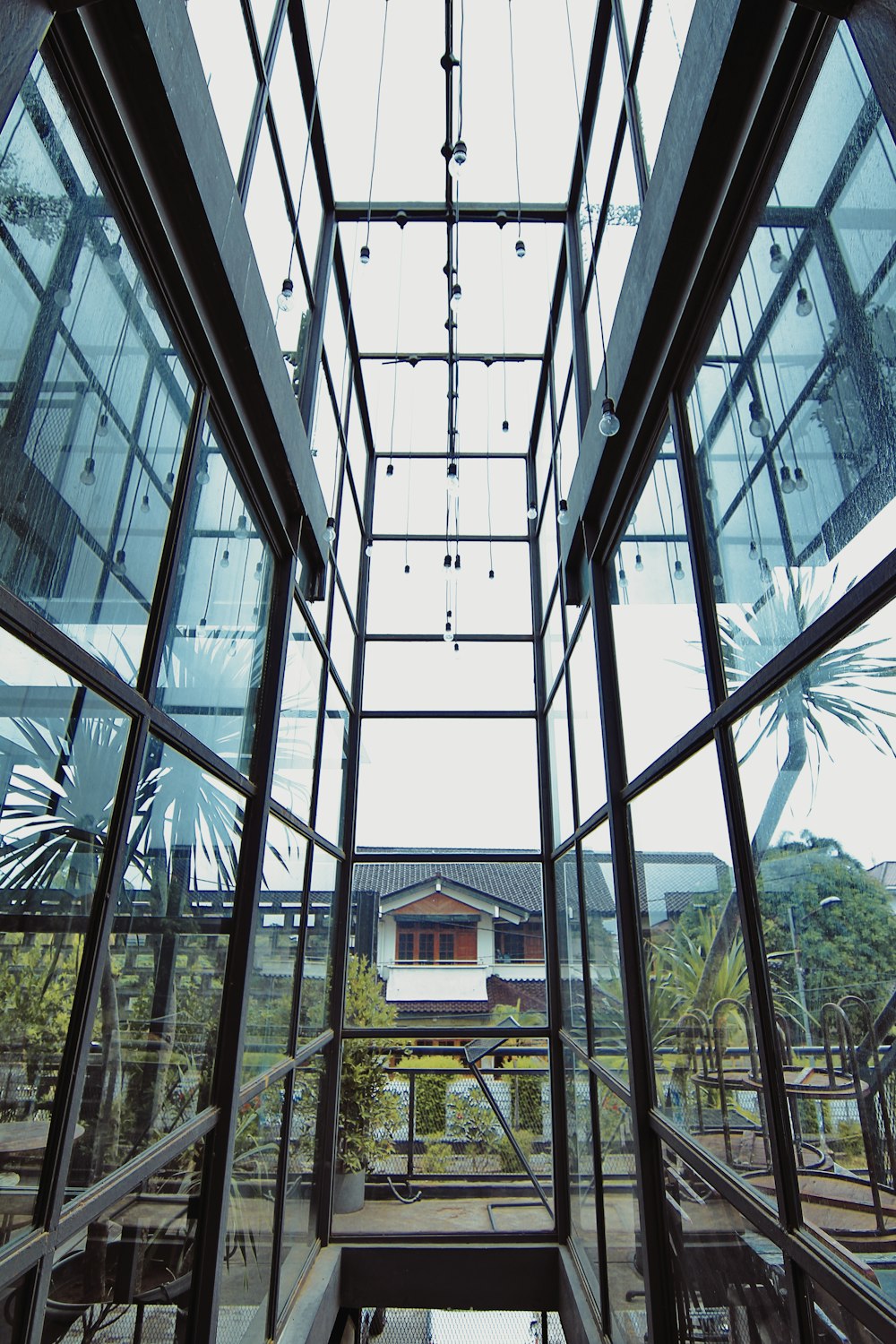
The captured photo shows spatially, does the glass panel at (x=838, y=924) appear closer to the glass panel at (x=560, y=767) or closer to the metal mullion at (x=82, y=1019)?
the metal mullion at (x=82, y=1019)

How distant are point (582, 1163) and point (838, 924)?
347 centimetres

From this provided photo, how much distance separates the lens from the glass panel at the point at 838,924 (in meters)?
1.25

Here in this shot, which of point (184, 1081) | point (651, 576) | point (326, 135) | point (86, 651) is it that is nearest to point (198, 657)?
point (86, 651)

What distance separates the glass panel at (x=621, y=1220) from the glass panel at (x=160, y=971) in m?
1.67

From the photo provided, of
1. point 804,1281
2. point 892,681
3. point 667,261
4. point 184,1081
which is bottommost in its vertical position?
point 804,1281

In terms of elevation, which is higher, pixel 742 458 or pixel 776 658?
pixel 742 458

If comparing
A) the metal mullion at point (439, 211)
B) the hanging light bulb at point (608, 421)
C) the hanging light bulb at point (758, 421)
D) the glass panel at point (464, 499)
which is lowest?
the hanging light bulb at point (758, 421)

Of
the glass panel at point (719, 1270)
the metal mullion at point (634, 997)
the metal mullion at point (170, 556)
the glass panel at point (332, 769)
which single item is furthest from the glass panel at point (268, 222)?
the glass panel at point (719, 1270)

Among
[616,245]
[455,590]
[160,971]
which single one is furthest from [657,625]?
[455,590]

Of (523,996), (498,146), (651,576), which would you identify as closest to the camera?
(651,576)

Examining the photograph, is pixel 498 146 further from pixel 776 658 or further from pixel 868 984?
pixel 868 984

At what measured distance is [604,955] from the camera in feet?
11.3

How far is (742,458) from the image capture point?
1.93 meters

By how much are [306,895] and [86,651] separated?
105 inches
